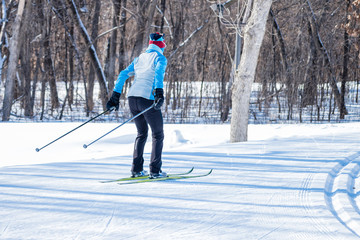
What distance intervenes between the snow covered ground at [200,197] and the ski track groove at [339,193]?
1 centimetres

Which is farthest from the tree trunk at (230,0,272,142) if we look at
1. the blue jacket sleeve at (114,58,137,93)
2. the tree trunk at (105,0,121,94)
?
the tree trunk at (105,0,121,94)

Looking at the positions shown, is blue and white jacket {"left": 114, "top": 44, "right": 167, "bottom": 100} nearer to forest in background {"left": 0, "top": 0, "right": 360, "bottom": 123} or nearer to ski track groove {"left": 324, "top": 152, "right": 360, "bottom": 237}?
ski track groove {"left": 324, "top": 152, "right": 360, "bottom": 237}

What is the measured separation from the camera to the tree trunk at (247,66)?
34.2 feet

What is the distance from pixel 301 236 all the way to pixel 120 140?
757 cm

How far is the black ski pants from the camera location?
5965mm

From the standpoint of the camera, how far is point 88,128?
1209cm

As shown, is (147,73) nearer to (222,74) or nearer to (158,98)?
(158,98)

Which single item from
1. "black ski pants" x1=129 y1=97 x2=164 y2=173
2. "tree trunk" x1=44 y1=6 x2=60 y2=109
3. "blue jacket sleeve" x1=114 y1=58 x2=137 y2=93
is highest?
"tree trunk" x1=44 y1=6 x2=60 y2=109

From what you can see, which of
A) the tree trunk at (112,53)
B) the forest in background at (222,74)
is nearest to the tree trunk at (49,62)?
the forest in background at (222,74)

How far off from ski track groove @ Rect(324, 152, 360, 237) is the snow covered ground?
1cm

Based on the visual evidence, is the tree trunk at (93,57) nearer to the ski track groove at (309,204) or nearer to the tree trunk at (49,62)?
the tree trunk at (49,62)

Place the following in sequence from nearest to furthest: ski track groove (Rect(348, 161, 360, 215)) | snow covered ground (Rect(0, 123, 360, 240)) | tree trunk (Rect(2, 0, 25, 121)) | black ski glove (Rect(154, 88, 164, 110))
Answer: snow covered ground (Rect(0, 123, 360, 240)) → ski track groove (Rect(348, 161, 360, 215)) → black ski glove (Rect(154, 88, 164, 110)) → tree trunk (Rect(2, 0, 25, 121))

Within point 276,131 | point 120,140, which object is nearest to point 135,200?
point 120,140

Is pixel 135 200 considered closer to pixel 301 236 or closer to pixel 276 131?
pixel 301 236
